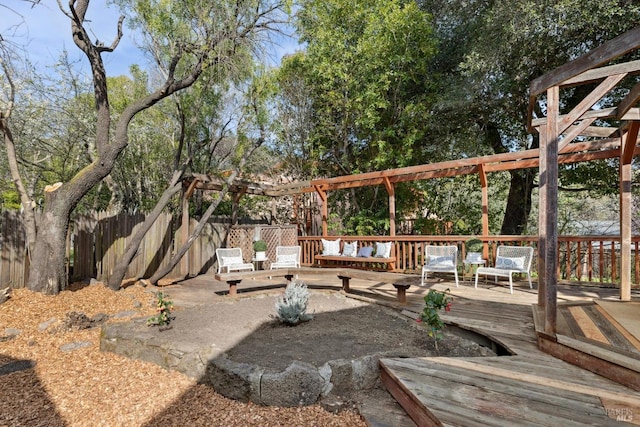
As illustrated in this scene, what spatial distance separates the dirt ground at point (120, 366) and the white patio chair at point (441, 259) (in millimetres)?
1909

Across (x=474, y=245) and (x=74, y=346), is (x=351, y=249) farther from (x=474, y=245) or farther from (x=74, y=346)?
(x=74, y=346)

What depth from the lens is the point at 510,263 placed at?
5672 mm

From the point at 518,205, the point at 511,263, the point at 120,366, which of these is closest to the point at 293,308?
the point at 120,366

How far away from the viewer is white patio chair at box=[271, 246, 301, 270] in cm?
779

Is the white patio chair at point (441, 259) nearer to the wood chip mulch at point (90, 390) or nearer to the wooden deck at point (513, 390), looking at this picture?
the wooden deck at point (513, 390)

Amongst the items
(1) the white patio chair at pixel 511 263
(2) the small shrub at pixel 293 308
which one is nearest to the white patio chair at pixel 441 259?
(1) the white patio chair at pixel 511 263

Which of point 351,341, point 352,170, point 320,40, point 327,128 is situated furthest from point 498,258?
point 320,40

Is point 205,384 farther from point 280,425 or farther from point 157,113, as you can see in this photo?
point 157,113

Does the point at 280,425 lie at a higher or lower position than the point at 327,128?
lower

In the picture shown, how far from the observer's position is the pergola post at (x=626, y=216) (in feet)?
14.0

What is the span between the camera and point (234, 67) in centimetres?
600

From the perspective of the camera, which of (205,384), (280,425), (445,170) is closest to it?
(280,425)

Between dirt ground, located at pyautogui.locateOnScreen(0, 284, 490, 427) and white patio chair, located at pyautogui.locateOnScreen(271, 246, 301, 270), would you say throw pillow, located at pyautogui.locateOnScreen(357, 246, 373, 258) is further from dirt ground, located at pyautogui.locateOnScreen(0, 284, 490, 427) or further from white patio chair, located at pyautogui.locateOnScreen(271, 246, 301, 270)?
dirt ground, located at pyautogui.locateOnScreen(0, 284, 490, 427)

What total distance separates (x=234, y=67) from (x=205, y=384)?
5147 mm
